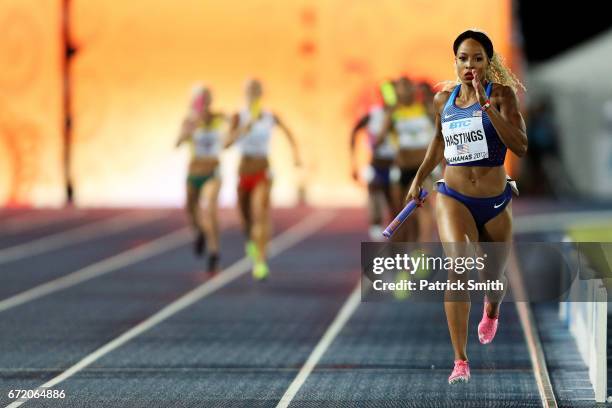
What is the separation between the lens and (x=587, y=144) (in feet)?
116

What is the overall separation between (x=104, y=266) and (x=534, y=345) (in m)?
8.91

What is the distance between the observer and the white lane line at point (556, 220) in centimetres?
2472

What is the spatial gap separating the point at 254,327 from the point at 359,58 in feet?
71.2

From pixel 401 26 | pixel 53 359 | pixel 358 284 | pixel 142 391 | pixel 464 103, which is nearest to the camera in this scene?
pixel 464 103

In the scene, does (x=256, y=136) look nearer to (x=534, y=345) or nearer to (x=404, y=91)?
(x=404, y=91)

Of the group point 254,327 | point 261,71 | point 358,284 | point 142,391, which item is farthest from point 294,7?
point 142,391

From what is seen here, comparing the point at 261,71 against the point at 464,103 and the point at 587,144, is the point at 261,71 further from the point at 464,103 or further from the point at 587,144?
the point at 464,103

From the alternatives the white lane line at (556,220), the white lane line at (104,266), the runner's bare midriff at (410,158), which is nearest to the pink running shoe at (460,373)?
the white lane line at (104,266)

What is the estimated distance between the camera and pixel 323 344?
38.6 feet

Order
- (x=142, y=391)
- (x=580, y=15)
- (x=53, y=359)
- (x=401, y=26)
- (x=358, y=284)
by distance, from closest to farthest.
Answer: (x=142, y=391)
(x=53, y=359)
(x=358, y=284)
(x=401, y=26)
(x=580, y=15)

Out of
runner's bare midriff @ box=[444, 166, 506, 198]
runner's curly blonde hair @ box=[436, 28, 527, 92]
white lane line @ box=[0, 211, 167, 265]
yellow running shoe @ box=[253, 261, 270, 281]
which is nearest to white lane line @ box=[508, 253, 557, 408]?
runner's bare midriff @ box=[444, 166, 506, 198]

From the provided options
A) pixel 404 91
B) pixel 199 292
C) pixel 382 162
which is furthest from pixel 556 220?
pixel 199 292

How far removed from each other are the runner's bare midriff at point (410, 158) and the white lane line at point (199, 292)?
7.35 ft

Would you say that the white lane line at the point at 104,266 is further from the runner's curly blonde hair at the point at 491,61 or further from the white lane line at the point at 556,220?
the runner's curly blonde hair at the point at 491,61
